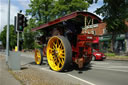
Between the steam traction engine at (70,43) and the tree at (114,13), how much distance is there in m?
15.0

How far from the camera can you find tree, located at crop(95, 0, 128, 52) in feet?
71.2

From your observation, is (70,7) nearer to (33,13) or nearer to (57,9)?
(57,9)

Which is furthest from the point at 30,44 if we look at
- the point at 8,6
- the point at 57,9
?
the point at 8,6

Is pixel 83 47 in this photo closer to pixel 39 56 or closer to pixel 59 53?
A: pixel 59 53

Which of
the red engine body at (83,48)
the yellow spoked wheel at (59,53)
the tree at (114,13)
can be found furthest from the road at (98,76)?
the tree at (114,13)

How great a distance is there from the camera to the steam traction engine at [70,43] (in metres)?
7.16

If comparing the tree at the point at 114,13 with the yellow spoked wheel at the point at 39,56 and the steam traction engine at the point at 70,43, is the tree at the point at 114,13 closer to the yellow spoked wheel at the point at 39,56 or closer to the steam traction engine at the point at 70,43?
the steam traction engine at the point at 70,43

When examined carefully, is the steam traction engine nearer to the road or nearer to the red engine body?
the red engine body

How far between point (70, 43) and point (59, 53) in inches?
37.3

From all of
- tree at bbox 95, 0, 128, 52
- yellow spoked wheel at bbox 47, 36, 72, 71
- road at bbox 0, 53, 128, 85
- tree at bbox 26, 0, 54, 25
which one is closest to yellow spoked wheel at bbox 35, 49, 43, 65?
yellow spoked wheel at bbox 47, 36, 72, 71

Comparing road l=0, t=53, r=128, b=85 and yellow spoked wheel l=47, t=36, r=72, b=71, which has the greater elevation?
yellow spoked wheel l=47, t=36, r=72, b=71

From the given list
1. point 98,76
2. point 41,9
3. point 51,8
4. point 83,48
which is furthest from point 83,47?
point 41,9

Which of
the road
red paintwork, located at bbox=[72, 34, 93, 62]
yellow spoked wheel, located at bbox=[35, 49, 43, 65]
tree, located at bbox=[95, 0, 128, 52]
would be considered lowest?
the road

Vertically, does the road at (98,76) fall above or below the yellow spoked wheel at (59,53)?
below
